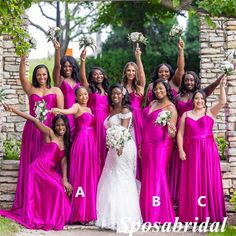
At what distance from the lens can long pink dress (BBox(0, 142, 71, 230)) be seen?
818 centimetres

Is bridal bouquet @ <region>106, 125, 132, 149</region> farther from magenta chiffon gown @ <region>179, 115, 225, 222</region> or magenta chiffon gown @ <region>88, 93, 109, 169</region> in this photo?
magenta chiffon gown @ <region>179, 115, 225, 222</region>

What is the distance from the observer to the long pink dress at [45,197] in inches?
322

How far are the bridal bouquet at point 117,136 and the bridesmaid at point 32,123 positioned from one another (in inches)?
38.6

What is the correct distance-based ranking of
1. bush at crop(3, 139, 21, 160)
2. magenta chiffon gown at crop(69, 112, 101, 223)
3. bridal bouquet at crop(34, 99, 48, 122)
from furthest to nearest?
1. bush at crop(3, 139, 21, 160)
2. magenta chiffon gown at crop(69, 112, 101, 223)
3. bridal bouquet at crop(34, 99, 48, 122)

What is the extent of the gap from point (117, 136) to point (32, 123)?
4.50 ft

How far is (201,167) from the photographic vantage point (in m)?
8.23

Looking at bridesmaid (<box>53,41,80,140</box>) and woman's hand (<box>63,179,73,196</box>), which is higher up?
bridesmaid (<box>53,41,80,140</box>)

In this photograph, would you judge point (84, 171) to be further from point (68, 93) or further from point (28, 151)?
point (68, 93)

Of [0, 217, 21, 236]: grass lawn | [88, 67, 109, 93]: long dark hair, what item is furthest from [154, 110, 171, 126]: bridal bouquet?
[0, 217, 21, 236]: grass lawn

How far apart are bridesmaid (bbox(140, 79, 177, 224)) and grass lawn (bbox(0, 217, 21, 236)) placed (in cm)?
156

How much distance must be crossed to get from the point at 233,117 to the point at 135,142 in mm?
1402

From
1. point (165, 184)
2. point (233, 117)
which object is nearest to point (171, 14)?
point (233, 117)

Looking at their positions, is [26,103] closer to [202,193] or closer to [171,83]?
[171,83]

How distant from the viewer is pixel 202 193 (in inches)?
324
